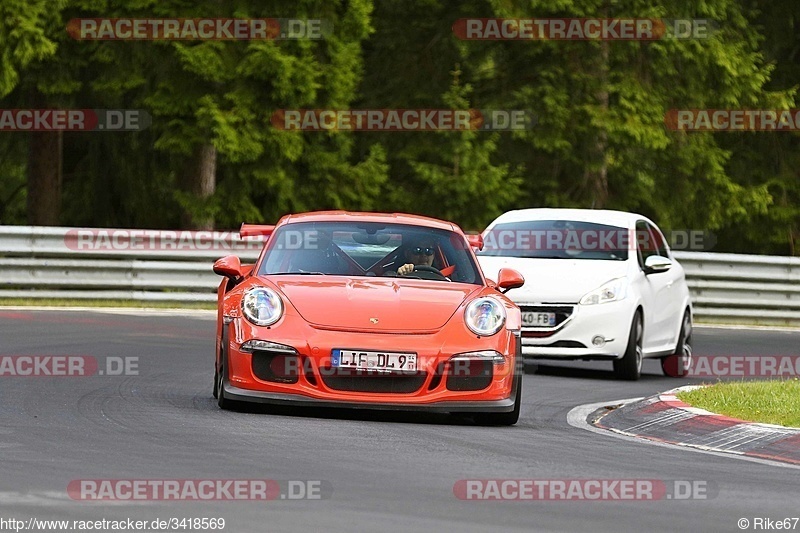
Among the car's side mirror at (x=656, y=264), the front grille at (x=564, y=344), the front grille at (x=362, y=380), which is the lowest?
the front grille at (x=564, y=344)

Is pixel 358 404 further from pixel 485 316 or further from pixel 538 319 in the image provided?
pixel 538 319

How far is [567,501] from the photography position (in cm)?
771

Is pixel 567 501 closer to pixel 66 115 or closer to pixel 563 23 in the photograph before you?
pixel 66 115

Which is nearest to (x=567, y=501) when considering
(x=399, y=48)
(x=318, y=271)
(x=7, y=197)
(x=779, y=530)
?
(x=779, y=530)

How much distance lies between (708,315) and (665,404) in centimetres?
1275

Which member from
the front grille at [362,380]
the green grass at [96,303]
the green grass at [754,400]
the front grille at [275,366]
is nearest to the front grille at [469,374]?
the front grille at [362,380]

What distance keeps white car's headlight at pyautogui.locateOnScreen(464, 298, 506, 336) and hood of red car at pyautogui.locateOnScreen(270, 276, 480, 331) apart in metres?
0.10

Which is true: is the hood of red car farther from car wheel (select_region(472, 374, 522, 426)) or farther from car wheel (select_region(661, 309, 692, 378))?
car wheel (select_region(661, 309, 692, 378))

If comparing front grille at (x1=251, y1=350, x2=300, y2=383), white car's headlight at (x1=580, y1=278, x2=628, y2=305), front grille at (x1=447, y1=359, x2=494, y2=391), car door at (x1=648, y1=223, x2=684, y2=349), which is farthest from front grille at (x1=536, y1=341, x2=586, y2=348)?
front grille at (x1=251, y1=350, x2=300, y2=383)

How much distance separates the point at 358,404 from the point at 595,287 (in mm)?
5854

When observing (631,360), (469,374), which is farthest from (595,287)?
(469,374)

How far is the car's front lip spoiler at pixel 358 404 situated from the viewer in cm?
1055

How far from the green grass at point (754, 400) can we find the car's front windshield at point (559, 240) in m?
3.18

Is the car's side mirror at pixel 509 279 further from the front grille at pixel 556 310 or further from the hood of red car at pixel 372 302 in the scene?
the front grille at pixel 556 310
